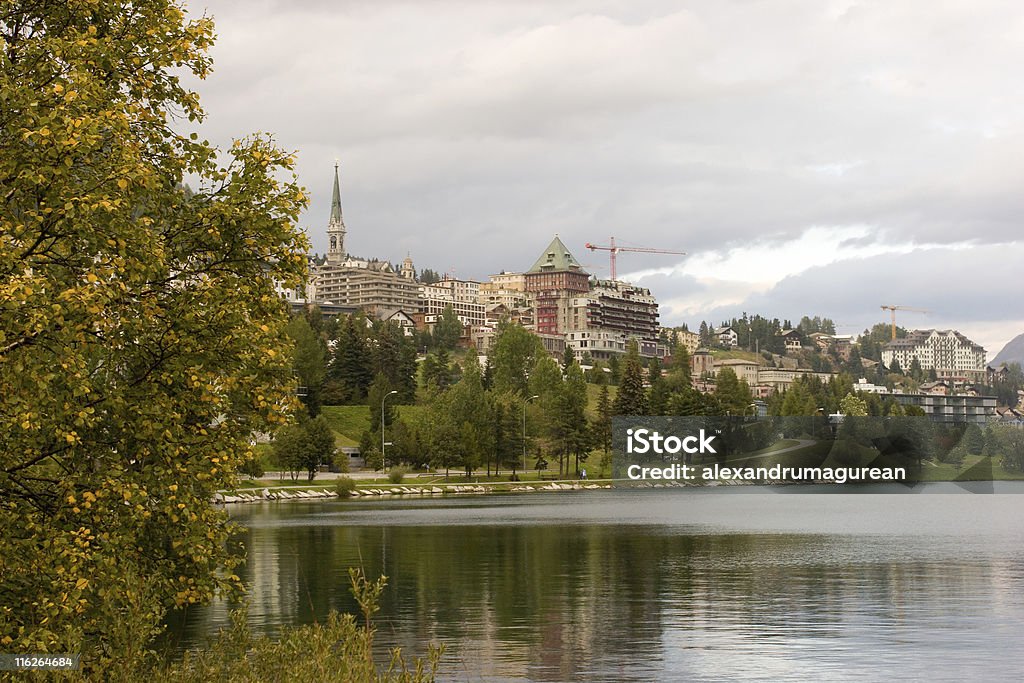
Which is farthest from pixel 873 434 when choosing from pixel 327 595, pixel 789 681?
pixel 789 681

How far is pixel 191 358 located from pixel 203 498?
282 centimetres

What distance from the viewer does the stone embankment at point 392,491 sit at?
454 feet

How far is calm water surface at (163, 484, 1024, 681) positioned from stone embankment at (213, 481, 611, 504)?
4046 centimetres

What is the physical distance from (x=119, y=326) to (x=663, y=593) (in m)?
31.9

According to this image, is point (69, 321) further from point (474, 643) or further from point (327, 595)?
point (327, 595)

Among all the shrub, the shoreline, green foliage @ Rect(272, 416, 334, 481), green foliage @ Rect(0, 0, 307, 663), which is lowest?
the shoreline

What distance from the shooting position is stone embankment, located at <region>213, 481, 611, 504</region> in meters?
138

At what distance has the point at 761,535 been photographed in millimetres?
82812

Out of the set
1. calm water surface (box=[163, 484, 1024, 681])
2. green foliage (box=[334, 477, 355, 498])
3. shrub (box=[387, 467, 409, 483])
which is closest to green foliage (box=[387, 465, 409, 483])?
shrub (box=[387, 467, 409, 483])

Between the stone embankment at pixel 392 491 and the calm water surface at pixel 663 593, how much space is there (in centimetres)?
4046

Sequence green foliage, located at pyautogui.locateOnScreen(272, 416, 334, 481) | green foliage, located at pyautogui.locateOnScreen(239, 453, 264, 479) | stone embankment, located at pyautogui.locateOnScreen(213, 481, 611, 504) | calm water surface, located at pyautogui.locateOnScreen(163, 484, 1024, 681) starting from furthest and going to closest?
green foliage, located at pyautogui.locateOnScreen(272, 416, 334, 481) → stone embankment, located at pyautogui.locateOnScreen(213, 481, 611, 504) → calm water surface, located at pyautogui.locateOnScreen(163, 484, 1024, 681) → green foliage, located at pyautogui.locateOnScreen(239, 453, 264, 479)

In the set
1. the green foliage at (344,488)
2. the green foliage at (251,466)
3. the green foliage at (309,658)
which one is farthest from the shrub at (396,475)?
the green foliage at (309,658)

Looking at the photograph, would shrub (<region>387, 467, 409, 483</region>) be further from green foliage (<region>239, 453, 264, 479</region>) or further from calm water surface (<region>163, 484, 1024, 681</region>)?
calm water surface (<region>163, 484, 1024, 681</region>)

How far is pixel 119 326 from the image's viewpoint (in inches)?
856
